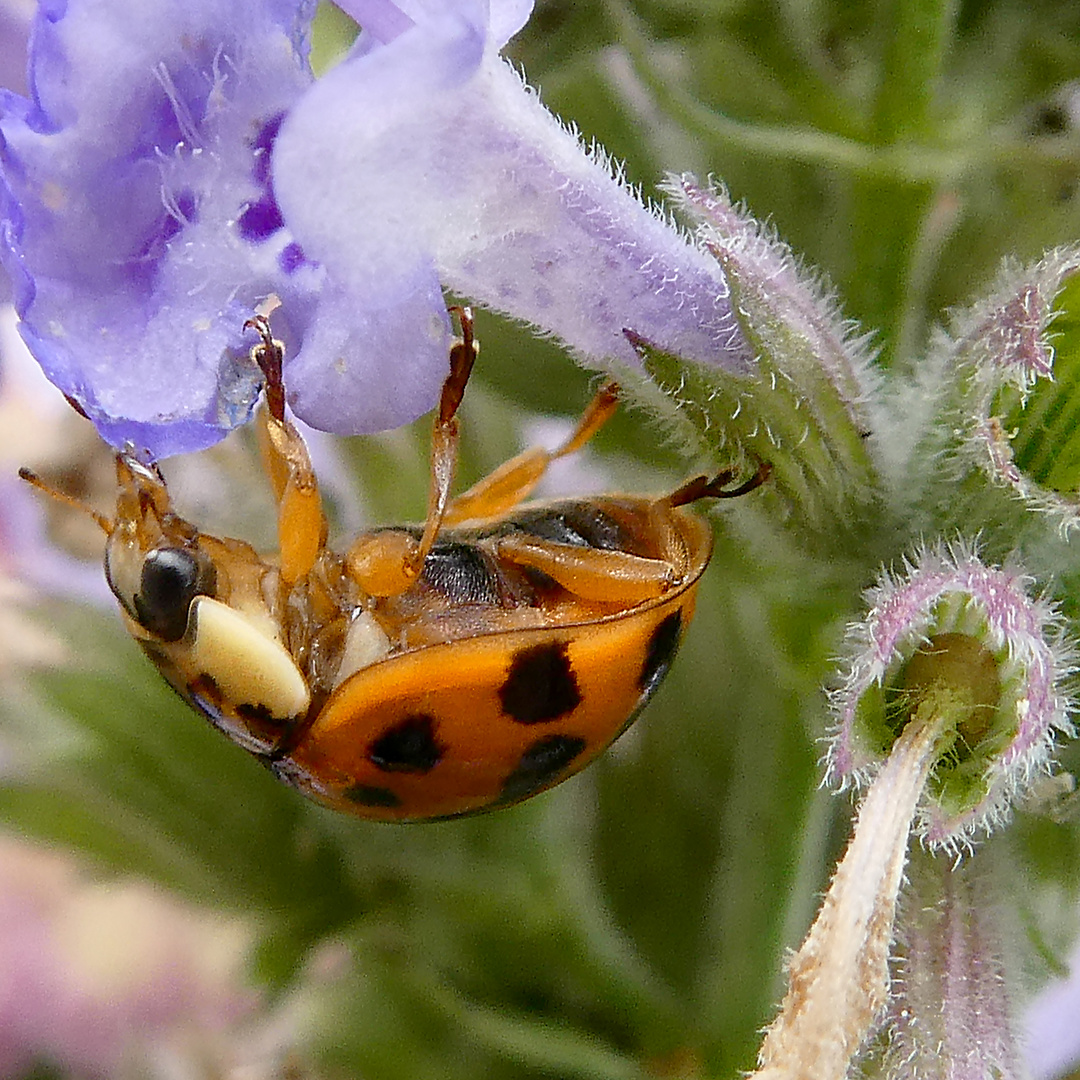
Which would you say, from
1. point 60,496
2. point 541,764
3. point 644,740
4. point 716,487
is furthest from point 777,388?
point 644,740

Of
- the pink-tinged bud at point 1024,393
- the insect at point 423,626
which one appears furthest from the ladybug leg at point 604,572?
the pink-tinged bud at point 1024,393

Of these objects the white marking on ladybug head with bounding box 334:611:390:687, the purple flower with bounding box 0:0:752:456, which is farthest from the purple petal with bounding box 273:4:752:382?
the white marking on ladybug head with bounding box 334:611:390:687

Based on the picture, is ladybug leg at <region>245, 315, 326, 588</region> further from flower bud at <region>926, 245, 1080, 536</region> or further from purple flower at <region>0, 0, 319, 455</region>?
flower bud at <region>926, 245, 1080, 536</region>

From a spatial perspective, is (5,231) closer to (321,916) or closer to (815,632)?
(815,632)

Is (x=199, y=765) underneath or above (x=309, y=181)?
above

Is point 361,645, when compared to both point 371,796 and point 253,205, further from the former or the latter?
point 253,205

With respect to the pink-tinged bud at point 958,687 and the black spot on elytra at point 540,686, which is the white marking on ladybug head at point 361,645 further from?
the pink-tinged bud at point 958,687

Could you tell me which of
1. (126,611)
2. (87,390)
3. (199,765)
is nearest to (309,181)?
(87,390)
